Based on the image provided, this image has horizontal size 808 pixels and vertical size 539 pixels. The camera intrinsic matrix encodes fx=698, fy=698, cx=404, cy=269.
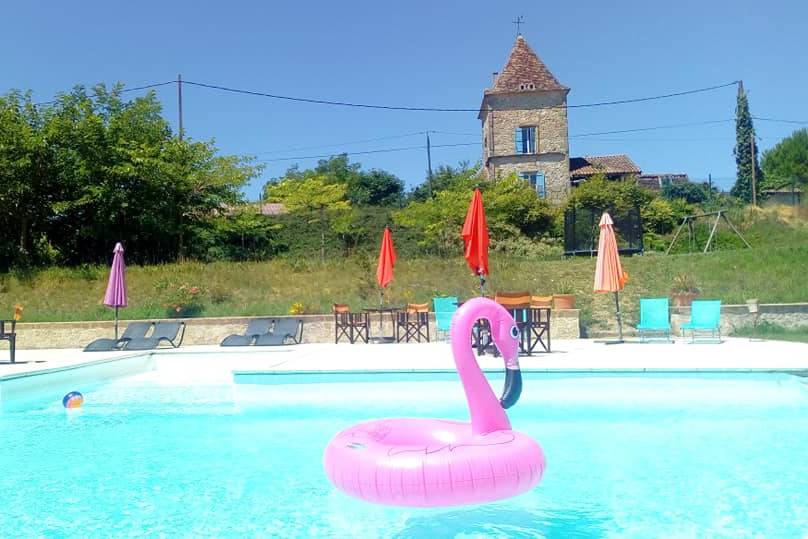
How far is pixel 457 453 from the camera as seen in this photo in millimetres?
3867

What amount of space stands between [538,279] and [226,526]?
14425mm

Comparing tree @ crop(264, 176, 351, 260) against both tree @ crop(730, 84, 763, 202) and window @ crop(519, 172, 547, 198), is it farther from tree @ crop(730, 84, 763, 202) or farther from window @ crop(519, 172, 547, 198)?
tree @ crop(730, 84, 763, 202)

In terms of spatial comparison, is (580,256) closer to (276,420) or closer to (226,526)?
(276,420)

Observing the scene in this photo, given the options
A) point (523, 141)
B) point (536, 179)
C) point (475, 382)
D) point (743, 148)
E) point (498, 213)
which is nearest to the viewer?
point (475, 382)

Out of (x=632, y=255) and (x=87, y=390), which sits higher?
(x=632, y=255)

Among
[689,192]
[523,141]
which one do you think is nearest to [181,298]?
[523,141]

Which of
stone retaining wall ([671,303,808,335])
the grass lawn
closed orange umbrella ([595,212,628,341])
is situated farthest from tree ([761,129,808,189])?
closed orange umbrella ([595,212,628,341])

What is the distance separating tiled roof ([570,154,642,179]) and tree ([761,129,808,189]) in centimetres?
1581

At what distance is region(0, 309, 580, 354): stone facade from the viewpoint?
15711 millimetres

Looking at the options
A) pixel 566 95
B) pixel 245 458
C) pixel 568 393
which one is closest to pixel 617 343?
pixel 568 393

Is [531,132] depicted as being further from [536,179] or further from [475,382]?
[475,382]

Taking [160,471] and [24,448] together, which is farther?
[24,448]

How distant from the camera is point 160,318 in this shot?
1670 cm

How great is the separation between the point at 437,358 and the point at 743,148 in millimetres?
43973
